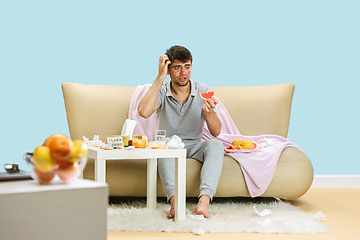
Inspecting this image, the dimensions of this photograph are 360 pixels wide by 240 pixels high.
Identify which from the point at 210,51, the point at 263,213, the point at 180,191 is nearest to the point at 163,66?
the point at 180,191

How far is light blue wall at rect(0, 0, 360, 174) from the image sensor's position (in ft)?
10.8

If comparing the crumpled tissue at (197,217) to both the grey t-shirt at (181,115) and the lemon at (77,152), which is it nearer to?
the grey t-shirt at (181,115)

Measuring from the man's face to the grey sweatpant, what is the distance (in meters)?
0.42

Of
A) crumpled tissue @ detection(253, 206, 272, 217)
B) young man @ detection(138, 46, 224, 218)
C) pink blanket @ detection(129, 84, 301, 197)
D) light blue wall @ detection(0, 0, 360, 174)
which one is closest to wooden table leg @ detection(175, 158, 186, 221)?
young man @ detection(138, 46, 224, 218)

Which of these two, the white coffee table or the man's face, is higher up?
the man's face

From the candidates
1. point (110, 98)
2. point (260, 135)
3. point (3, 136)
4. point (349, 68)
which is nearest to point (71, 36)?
point (110, 98)

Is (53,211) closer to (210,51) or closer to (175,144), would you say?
(175,144)

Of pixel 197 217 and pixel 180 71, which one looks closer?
pixel 197 217

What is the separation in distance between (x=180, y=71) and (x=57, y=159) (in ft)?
5.27

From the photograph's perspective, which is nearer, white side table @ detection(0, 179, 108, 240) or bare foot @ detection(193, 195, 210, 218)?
white side table @ detection(0, 179, 108, 240)

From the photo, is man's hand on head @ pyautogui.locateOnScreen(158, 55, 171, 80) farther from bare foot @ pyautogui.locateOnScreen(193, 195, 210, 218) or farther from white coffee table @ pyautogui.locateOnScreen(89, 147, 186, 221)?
bare foot @ pyautogui.locateOnScreen(193, 195, 210, 218)

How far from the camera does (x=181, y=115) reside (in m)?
2.64

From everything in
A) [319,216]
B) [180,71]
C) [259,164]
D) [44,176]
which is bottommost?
[319,216]

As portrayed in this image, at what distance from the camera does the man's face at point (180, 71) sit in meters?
2.51
